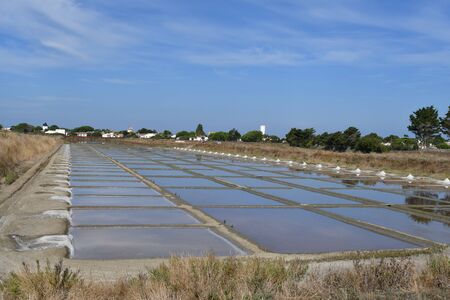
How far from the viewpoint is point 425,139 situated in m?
53.9

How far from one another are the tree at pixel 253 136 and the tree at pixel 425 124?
2944cm

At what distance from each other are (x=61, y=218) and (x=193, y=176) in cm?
1046

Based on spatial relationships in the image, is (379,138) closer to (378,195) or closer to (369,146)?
(369,146)

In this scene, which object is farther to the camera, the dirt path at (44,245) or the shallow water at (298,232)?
the shallow water at (298,232)

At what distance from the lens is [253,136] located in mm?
79562

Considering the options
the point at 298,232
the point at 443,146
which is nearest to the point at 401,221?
the point at 298,232

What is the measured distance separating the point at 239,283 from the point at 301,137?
5582cm

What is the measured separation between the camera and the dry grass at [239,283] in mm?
4055

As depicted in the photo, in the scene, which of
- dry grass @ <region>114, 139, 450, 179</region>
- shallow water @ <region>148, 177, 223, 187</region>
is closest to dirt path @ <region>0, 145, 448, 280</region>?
shallow water @ <region>148, 177, 223, 187</region>

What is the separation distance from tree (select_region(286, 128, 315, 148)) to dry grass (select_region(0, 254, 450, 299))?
52.8 m

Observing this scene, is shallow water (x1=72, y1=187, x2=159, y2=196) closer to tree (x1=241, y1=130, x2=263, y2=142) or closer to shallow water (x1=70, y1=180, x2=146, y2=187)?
shallow water (x1=70, y1=180, x2=146, y2=187)

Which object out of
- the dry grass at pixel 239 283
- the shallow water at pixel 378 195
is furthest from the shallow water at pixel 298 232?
the shallow water at pixel 378 195

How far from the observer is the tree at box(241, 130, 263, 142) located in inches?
3118

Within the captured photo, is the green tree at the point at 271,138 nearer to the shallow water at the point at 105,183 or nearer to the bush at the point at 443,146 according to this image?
the bush at the point at 443,146
